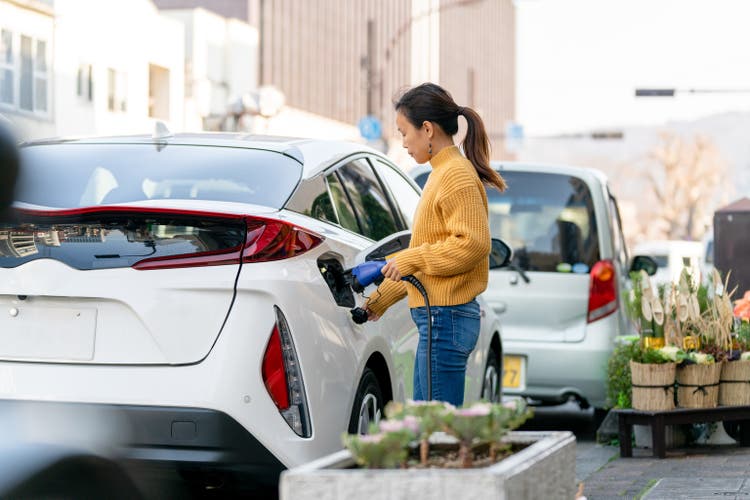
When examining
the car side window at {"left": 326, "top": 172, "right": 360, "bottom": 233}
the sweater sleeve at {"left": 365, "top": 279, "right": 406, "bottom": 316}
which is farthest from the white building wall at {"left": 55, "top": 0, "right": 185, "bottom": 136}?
the sweater sleeve at {"left": 365, "top": 279, "right": 406, "bottom": 316}

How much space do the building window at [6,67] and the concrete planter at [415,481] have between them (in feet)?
106

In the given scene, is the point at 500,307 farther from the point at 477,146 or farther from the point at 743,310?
the point at 477,146

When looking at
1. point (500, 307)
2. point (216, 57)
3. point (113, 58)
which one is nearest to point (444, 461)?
point (500, 307)

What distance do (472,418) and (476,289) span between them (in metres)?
2.07

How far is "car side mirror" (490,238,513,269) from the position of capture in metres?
6.90

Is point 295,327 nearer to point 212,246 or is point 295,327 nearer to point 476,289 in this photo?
point 212,246

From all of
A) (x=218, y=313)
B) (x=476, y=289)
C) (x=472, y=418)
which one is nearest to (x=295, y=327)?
(x=218, y=313)

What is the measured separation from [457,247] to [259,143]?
114 centimetres

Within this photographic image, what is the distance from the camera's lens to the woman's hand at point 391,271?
5160 mm

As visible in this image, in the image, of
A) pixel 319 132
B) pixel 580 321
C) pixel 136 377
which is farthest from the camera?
pixel 319 132

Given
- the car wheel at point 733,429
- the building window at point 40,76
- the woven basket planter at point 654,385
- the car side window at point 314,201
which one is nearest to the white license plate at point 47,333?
the car side window at point 314,201

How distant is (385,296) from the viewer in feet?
18.2

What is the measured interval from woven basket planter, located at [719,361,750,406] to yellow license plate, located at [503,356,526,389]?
65.4 inches

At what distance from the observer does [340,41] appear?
3263 inches
